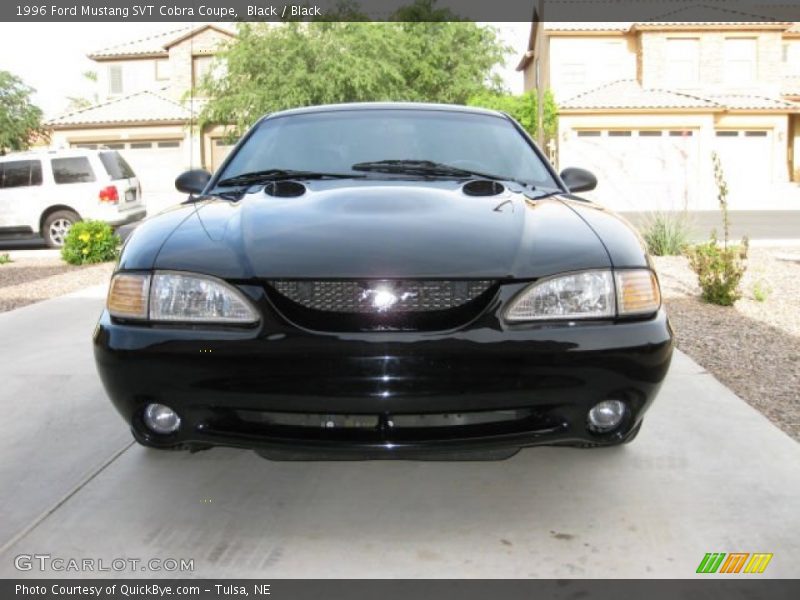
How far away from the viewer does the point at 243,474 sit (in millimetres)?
3398

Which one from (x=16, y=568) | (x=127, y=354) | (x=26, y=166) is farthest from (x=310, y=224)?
(x=26, y=166)

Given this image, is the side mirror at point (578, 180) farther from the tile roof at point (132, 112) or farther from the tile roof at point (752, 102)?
the tile roof at point (752, 102)

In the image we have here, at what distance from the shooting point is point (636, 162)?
88.2 feet

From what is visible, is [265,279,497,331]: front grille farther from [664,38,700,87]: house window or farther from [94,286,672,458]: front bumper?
[664,38,700,87]: house window

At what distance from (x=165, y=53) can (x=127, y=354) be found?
1388 inches

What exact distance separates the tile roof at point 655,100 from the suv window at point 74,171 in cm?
1879

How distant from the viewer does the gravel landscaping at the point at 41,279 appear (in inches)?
349

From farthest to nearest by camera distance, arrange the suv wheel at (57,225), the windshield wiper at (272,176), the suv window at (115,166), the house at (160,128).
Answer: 1. the house at (160,128)
2. the suv window at (115,166)
3. the suv wheel at (57,225)
4. the windshield wiper at (272,176)

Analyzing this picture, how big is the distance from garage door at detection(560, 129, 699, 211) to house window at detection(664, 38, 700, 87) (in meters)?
3.72

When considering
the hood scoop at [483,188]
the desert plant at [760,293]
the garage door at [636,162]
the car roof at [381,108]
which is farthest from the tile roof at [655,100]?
the hood scoop at [483,188]

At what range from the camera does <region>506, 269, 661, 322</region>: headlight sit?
2.61 metres
